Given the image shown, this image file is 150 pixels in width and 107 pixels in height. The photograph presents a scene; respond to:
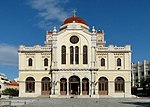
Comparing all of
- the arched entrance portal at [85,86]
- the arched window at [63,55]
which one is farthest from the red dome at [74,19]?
the arched entrance portal at [85,86]

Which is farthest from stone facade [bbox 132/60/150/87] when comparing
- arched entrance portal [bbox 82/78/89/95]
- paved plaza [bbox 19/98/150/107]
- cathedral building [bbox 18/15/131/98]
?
paved plaza [bbox 19/98/150/107]

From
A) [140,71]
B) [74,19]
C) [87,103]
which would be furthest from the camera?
[140,71]

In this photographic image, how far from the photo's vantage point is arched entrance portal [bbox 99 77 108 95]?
58.9 m

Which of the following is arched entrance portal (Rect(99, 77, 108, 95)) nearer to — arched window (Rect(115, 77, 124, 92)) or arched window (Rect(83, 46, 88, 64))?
arched window (Rect(115, 77, 124, 92))

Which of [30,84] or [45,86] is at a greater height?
[30,84]

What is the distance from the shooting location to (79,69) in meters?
57.9

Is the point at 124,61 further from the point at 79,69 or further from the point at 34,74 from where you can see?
the point at 34,74

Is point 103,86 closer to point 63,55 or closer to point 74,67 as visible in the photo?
point 74,67

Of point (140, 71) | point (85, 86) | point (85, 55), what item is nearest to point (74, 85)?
point (85, 86)

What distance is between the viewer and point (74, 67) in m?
58.2

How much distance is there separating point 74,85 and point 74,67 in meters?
3.46

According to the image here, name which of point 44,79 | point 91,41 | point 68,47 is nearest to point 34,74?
point 44,79

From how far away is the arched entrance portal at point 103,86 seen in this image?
2318 inches

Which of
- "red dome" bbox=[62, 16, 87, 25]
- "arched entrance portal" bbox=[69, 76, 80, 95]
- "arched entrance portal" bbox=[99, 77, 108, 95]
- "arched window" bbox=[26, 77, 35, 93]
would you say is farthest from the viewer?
"red dome" bbox=[62, 16, 87, 25]
